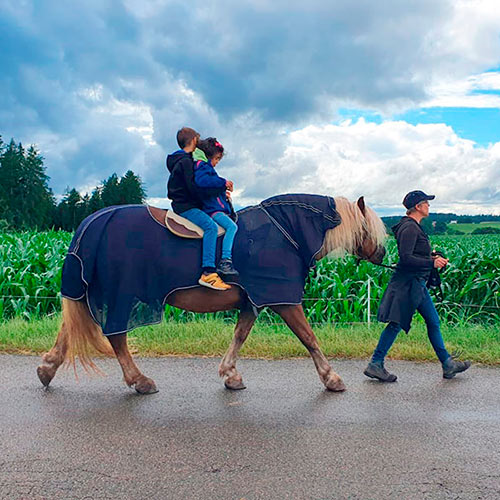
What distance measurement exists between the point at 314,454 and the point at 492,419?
1531 millimetres

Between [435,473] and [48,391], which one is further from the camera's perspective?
[48,391]

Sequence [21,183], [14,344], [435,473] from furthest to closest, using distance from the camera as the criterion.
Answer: [21,183], [14,344], [435,473]

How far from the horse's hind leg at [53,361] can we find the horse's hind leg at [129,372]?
43 cm

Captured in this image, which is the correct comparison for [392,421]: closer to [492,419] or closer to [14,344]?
[492,419]

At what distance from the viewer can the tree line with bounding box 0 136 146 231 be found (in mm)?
60250

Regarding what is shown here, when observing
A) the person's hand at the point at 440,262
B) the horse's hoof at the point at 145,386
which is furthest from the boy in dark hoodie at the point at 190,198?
the person's hand at the point at 440,262

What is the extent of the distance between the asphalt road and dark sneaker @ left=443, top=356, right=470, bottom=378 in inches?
3.7

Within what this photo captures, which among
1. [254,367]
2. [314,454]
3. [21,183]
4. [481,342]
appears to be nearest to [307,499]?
[314,454]

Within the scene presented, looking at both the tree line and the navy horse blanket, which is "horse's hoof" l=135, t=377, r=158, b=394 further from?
the tree line

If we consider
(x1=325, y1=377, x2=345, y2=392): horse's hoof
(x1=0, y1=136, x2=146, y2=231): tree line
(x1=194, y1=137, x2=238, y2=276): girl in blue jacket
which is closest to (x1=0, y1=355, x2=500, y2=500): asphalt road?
(x1=325, y1=377, x2=345, y2=392): horse's hoof

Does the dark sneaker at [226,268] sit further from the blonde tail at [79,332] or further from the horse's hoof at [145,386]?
the blonde tail at [79,332]

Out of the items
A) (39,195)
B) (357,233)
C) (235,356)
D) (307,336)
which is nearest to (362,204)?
(357,233)

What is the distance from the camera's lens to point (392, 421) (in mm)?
4250

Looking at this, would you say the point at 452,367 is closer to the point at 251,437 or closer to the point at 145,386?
the point at 251,437
